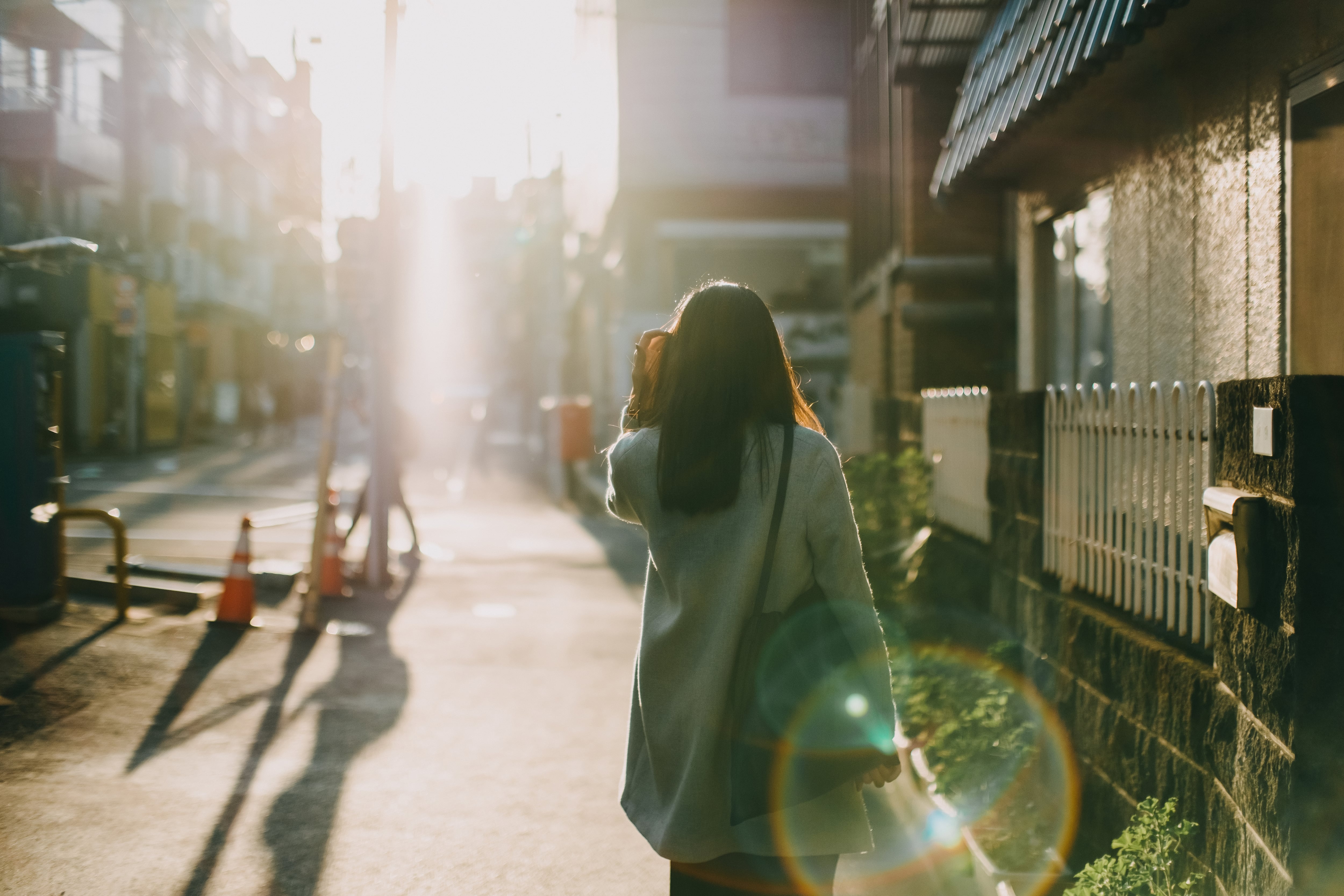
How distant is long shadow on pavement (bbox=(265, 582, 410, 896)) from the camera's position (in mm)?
4555

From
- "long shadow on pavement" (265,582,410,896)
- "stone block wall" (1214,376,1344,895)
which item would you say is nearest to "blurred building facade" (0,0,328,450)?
"long shadow on pavement" (265,582,410,896)

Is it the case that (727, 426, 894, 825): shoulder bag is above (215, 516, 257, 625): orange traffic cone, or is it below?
above

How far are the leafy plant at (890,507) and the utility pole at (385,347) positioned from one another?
14.3 feet

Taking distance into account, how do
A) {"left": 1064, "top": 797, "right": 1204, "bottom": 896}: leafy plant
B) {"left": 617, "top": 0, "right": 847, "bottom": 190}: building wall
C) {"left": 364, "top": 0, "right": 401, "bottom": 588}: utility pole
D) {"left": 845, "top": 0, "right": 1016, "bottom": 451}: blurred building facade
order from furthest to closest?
{"left": 617, "top": 0, "right": 847, "bottom": 190}: building wall
{"left": 364, "top": 0, "right": 401, "bottom": 588}: utility pole
{"left": 845, "top": 0, "right": 1016, "bottom": 451}: blurred building facade
{"left": 1064, "top": 797, "right": 1204, "bottom": 896}: leafy plant

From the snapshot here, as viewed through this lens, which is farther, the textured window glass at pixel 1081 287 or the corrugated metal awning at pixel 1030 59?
the textured window glass at pixel 1081 287

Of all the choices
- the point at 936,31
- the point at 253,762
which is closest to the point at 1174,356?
the point at 936,31

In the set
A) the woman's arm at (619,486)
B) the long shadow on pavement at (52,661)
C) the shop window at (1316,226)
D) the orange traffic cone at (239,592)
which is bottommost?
the long shadow on pavement at (52,661)

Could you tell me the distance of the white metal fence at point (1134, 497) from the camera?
4066 mm

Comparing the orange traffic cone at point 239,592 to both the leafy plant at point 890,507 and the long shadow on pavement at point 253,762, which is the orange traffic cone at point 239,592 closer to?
the long shadow on pavement at point 253,762

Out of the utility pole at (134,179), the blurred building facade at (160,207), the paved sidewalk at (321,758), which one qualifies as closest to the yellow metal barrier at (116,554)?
the paved sidewalk at (321,758)

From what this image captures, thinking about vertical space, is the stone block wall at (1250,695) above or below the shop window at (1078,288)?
below

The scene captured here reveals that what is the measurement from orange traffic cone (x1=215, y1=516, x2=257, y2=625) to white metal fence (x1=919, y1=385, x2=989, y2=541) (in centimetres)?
493

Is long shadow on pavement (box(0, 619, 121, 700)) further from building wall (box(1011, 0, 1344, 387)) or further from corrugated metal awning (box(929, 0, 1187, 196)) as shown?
building wall (box(1011, 0, 1344, 387))

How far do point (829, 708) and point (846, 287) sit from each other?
50.7 ft
